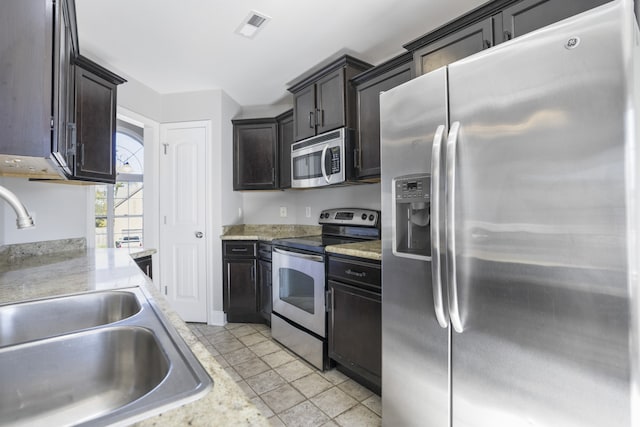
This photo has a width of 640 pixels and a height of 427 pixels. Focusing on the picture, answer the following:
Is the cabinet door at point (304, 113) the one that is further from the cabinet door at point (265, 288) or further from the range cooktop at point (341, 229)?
the cabinet door at point (265, 288)

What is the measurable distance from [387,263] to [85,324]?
1260 millimetres

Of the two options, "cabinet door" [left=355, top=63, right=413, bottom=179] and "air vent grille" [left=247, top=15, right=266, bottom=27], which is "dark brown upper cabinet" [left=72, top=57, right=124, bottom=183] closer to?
"air vent grille" [left=247, top=15, right=266, bottom=27]

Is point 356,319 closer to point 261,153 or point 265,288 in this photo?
point 265,288

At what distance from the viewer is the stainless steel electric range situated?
2.23 meters

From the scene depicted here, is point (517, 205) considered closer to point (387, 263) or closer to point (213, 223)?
point (387, 263)

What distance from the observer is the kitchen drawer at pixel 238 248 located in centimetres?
312

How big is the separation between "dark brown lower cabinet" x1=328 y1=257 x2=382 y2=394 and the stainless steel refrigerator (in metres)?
0.40

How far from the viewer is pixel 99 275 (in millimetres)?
1413

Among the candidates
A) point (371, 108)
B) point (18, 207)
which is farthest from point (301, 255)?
point (18, 207)

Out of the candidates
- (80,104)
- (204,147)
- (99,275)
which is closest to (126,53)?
(80,104)

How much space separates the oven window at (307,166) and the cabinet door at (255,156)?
1.69 feet

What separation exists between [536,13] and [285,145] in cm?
228

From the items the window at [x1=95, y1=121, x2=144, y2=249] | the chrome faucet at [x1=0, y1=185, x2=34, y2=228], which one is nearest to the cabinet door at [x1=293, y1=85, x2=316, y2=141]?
the chrome faucet at [x1=0, y1=185, x2=34, y2=228]

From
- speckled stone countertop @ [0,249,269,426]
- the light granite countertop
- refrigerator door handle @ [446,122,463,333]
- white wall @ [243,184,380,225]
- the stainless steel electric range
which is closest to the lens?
speckled stone countertop @ [0,249,269,426]
